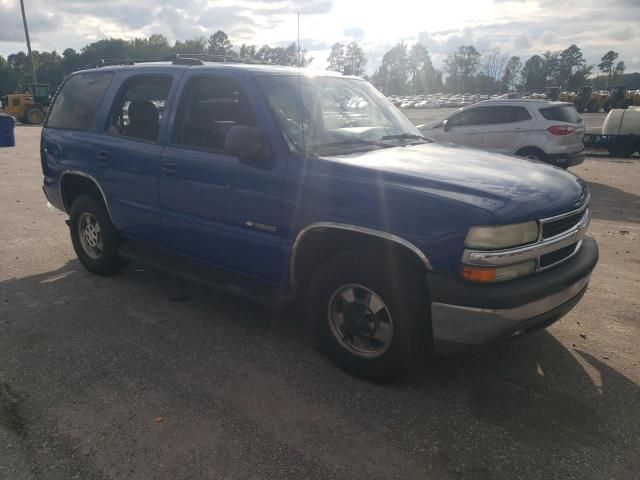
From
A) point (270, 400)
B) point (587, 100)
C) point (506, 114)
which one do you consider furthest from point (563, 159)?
point (587, 100)

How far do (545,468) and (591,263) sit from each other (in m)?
1.43

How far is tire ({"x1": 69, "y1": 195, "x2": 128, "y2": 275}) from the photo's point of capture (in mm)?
5062

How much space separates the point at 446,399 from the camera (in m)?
3.23

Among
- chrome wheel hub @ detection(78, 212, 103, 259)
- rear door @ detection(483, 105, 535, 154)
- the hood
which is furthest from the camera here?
rear door @ detection(483, 105, 535, 154)

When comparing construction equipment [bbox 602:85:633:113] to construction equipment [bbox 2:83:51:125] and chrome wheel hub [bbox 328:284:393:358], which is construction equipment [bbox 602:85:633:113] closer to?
construction equipment [bbox 2:83:51:125]

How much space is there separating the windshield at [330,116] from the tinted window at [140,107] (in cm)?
112

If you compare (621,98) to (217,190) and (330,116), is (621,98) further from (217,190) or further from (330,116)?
(217,190)

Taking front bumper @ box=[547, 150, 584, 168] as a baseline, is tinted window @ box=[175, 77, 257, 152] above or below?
above

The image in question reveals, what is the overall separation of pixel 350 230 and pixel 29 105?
34.9 meters

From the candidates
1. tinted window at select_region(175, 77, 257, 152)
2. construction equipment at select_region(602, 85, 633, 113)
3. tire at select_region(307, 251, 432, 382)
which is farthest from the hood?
construction equipment at select_region(602, 85, 633, 113)

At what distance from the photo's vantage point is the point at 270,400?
3.21 metres

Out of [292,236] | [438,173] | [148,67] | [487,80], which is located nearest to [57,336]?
[292,236]

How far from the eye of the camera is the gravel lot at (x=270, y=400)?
2.66 metres

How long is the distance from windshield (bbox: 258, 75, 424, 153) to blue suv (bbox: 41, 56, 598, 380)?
0.04 feet
